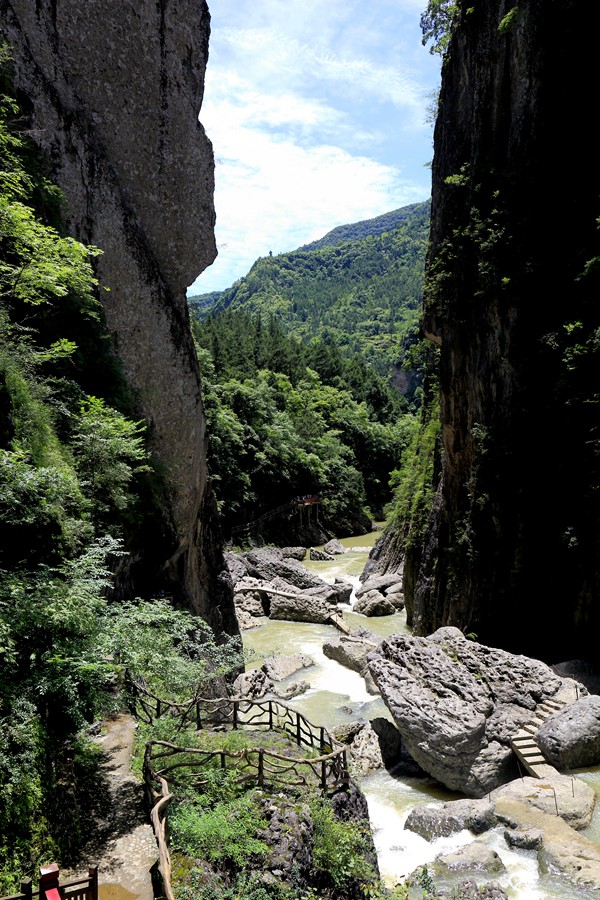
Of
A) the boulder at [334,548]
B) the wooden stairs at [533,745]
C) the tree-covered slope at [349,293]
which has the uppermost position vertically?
the tree-covered slope at [349,293]

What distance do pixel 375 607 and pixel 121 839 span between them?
2301 centimetres

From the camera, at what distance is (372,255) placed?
184 metres

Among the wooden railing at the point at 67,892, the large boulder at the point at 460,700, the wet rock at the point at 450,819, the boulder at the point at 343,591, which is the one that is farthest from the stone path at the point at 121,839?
the boulder at the point at 343,591

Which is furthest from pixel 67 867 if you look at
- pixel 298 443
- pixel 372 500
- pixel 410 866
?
pixel 372 500

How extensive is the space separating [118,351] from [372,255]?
179531 mm

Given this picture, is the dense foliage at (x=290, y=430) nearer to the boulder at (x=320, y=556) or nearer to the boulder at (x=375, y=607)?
the boulder at (x=320, y=556)

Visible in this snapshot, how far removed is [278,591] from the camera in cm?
3081

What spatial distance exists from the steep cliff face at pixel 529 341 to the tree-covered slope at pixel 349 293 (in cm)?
9429

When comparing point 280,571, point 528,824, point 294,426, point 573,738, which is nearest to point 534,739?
point 573,738

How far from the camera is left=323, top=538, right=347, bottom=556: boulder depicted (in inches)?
1857

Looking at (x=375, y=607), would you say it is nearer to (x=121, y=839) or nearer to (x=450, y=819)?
(x=450, y=819)

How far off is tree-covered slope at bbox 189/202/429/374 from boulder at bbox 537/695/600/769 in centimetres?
10454

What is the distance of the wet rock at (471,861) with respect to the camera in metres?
10.3

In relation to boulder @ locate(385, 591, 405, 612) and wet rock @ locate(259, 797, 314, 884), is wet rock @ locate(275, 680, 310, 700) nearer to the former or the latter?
wet rock @ locate(259, 797, 314, 884)
